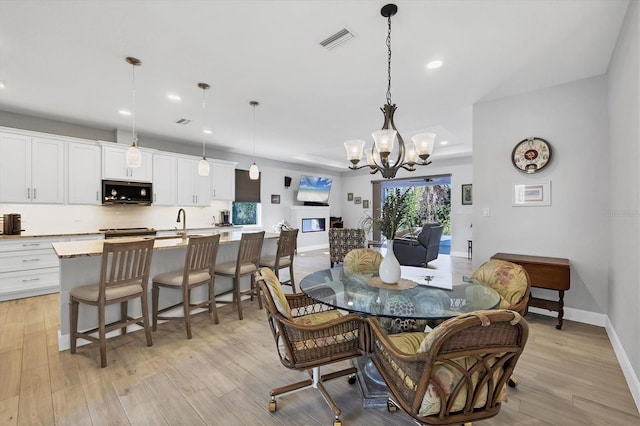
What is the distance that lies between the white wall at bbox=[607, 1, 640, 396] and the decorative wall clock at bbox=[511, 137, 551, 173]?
57cm

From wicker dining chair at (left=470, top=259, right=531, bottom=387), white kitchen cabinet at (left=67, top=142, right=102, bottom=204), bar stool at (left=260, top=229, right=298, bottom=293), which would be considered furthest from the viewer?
white kitchen cabinet at (left=67, top=142, right=102, bottom=204)

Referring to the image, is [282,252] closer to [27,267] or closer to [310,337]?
[310,337]

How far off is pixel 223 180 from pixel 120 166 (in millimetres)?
2010

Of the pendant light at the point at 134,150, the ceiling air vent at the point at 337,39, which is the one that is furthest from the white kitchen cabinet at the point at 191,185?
the ceiling air vent at the point at 337,39

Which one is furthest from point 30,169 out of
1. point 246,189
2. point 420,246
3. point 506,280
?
point 420,246

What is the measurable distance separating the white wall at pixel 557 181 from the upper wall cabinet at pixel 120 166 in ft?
18.1

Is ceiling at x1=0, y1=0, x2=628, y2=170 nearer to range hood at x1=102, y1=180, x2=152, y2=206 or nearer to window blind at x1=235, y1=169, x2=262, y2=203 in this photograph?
range hood at x1=102, y1=180, x2=152, y2=206

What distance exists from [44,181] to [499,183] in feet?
21.4

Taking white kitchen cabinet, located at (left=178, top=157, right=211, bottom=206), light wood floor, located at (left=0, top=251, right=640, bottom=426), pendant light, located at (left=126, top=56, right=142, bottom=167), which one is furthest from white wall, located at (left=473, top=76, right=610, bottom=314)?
white kitchen cabinet, located at (left=178, top=157, right=211, bottom=206)

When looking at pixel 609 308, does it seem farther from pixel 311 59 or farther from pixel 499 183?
pixel 311 59

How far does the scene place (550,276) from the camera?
3008 millimetres

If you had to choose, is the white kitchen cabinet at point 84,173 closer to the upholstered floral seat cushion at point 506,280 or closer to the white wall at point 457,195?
the white wall at point 457,195

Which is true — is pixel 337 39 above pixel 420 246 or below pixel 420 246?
above

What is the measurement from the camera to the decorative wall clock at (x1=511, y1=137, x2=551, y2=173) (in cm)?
334
